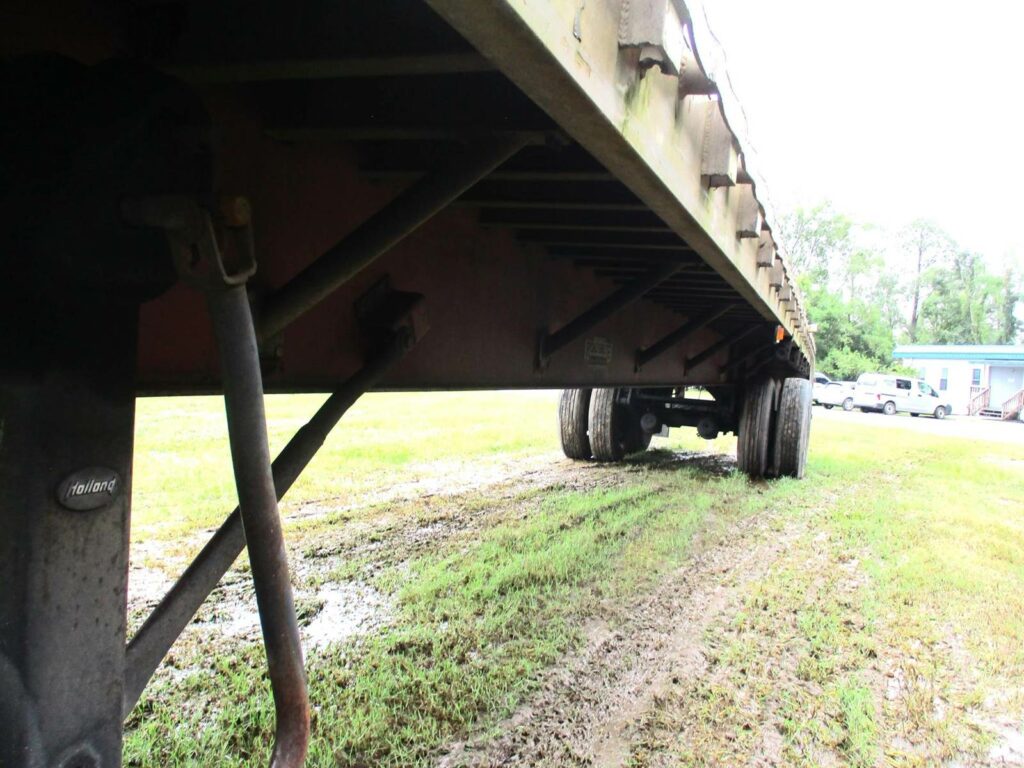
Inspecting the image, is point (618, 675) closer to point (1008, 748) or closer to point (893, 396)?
point (1008, 748)

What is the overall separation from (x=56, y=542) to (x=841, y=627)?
3.78m

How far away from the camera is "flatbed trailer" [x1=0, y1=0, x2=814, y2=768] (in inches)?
41.9

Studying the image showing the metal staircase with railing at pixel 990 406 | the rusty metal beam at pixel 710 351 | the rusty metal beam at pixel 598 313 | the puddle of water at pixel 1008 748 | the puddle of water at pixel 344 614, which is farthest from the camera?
the metal staircase with railing at pixel 990 406

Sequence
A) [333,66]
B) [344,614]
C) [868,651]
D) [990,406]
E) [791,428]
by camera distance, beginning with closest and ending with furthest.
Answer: [333,66] → [868,651] → [344,614] → [791,428] → [990,406]

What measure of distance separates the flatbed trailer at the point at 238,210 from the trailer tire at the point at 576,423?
6299 millimetres

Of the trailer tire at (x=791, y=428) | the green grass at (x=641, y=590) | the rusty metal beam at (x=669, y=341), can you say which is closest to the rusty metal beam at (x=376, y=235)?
the green grass at (x=641, y=590)

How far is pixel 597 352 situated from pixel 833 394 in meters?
28.2

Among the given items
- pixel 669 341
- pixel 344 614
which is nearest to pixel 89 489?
pixel 344 614

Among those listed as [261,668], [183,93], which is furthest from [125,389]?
[261,668]

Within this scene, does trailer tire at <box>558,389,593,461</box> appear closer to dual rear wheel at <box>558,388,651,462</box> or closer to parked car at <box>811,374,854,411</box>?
dual rear wheel at <box>558,388,651,462</box>

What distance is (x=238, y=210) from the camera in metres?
1.06

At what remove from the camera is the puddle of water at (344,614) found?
11.0 ft

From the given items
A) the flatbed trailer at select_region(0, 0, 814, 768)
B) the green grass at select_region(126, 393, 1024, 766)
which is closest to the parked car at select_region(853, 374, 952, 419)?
the green grass at select_region(126, 393, 1024, 766)

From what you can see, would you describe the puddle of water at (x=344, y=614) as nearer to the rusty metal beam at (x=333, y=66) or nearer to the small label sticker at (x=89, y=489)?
the small label sticker at (x=89, y=489)
